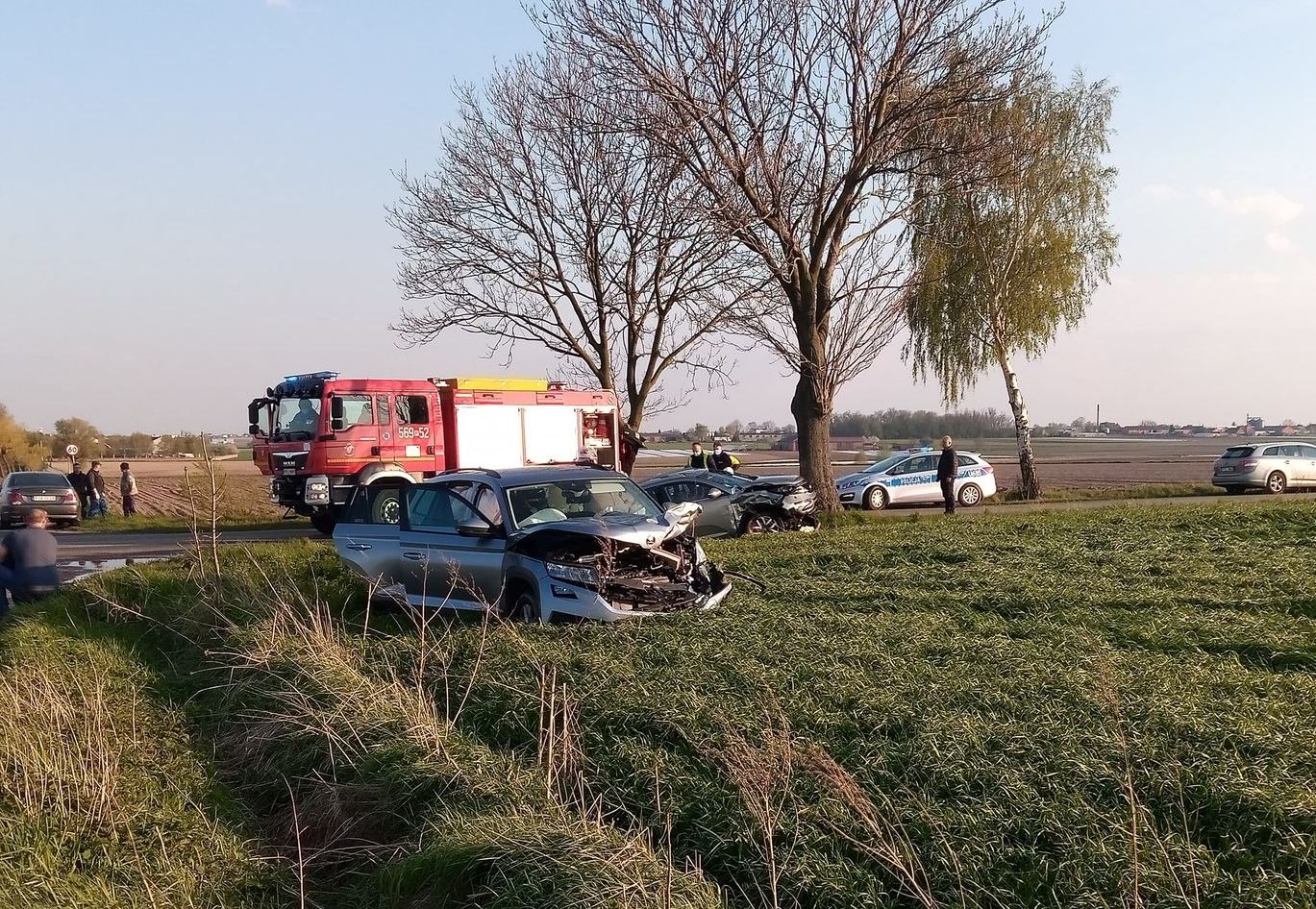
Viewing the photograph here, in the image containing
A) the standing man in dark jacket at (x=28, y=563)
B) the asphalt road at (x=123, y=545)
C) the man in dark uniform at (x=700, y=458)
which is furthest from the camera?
the man in dark uniform at (x=700, y=458)

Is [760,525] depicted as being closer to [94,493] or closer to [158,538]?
[158,538]

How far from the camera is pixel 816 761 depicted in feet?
16.5

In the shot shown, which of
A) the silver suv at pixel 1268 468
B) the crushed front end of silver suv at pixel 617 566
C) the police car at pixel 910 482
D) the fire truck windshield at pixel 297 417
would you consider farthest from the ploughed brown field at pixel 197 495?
the silver suv at pixel 1268 468

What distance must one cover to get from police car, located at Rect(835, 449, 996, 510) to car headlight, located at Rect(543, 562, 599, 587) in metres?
18.2

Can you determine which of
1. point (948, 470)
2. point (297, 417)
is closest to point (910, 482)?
point (948, 470)

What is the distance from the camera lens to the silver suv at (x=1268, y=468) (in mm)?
28312

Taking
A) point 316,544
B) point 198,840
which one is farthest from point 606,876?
point 316,544

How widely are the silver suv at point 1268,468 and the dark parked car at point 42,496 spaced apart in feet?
99.2

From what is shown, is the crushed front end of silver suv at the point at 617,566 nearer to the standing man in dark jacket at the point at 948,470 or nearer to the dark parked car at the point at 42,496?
the standing man in dark jacket at the point at 948,470

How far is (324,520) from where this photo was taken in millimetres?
21719

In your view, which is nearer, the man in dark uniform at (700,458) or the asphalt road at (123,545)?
the asphalt road at (123,545)

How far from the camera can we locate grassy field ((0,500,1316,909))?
4352 mm

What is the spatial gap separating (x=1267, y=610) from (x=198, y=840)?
8.30m

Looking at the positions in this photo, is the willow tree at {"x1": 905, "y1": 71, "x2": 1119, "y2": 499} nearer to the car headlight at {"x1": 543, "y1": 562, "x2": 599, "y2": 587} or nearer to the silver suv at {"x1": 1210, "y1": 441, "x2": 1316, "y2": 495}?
the silver suv at {"x1": 1210, "y1": 441, "x2": 1316, "y2": 495}
